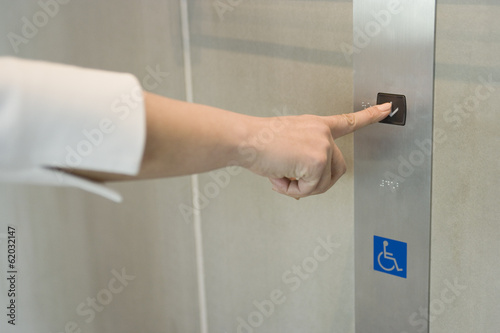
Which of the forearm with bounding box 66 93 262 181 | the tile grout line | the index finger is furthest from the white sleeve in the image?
the tile grout line

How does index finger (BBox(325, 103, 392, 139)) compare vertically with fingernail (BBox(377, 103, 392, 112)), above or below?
below

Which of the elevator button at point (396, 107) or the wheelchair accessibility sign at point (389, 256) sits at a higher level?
the elevator button at point (396, 107)

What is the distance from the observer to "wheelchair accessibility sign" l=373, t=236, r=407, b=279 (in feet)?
3.18

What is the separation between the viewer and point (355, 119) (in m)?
0.84

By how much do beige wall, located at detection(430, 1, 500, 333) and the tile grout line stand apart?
51 centimetres

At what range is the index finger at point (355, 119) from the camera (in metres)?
0.81

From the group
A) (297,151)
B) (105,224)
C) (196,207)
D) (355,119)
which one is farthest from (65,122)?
(196,207)

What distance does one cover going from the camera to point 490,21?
0.82 metres

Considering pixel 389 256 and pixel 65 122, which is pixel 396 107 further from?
pixel 65 122

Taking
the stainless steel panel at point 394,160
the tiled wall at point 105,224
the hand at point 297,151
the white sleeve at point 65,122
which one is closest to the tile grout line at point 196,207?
the tiled wall at point 105,224

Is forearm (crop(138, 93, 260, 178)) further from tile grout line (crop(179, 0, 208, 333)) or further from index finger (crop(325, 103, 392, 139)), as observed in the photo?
tile grout line (crop(179, 0, 208, 333))

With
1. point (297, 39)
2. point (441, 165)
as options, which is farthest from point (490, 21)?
point (297, 39)

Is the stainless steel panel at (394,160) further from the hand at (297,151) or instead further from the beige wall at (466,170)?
the hand at (297,151)

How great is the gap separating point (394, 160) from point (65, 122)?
1.84ft
